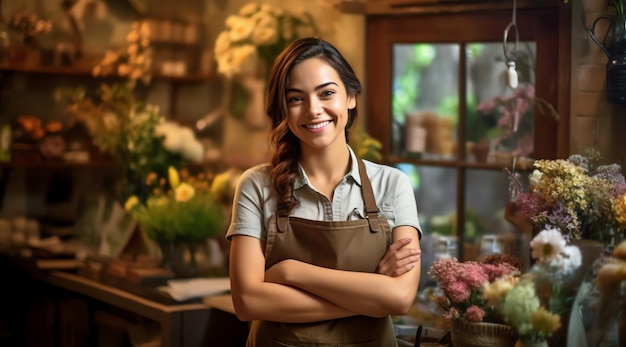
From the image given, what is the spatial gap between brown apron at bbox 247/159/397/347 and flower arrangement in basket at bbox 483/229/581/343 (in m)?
0.31

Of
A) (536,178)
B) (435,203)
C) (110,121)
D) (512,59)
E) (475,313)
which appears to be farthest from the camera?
(110,121)

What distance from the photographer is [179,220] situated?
399 centimetres

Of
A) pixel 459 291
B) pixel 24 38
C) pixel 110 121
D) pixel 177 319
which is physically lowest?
pixel 177 319

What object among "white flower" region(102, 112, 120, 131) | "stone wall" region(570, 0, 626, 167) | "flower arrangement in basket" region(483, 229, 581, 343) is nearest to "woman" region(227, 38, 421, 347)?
"flower arrangement in basket" region(483, 229, 581, 343)

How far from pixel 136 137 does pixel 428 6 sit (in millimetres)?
1421

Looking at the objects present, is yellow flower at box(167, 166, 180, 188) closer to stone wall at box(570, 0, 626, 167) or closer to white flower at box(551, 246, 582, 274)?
stone wall at box(570, 0, 626, 167)

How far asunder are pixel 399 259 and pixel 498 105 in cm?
139

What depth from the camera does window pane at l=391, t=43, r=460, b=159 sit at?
12.7 ft

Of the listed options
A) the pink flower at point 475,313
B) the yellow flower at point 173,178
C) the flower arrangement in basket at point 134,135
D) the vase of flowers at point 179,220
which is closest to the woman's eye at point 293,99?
the pink flower at point 475,313

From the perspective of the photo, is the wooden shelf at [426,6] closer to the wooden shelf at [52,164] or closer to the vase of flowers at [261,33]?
the vase of flowers at [261,33]

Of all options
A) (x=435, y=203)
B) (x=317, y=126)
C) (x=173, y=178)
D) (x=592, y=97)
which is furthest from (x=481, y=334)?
(x=173, y=178)

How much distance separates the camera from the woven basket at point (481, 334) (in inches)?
88.8

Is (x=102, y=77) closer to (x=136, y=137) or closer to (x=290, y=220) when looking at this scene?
(x=136, y=137)

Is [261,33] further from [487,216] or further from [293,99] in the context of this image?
[293,99]
